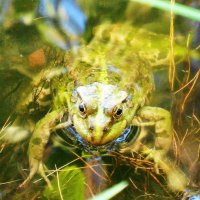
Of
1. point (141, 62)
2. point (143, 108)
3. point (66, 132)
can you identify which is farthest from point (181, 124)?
point (66, 132)

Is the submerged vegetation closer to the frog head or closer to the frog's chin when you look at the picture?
the frog's chin

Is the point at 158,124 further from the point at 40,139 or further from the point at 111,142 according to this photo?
the point at 40,139

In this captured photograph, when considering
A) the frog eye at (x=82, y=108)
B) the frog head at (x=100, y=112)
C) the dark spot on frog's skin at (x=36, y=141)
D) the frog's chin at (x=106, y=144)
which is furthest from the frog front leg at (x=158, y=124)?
the dark spot on frog's skin at (x=36, y=141)

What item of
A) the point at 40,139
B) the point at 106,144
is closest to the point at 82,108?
the point at 106,144

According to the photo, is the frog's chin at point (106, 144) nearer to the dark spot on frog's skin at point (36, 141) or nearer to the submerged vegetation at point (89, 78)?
the submerged vegetation at point (89, 78)

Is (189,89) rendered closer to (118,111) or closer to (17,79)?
(118,111)
